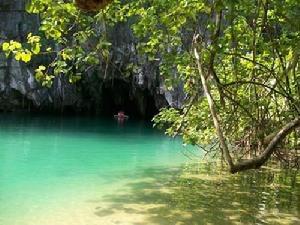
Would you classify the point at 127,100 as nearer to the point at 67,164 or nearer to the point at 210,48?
the point at 67,164

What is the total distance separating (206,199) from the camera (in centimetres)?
759

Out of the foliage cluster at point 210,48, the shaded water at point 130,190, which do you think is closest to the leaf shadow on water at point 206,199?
the shaded water at point 130,190

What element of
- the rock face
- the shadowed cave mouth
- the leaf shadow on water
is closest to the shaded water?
the leaf shadow on water

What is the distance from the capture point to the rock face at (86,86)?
24.8 metres

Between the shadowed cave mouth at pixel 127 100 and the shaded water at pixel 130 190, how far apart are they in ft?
47.8

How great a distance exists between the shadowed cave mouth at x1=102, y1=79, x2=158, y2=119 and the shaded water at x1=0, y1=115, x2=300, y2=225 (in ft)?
47.8

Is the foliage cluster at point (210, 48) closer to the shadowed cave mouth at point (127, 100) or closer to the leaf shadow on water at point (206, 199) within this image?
the leaf shadow on water at point (206, 199)

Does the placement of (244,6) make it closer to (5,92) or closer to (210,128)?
(210,128)

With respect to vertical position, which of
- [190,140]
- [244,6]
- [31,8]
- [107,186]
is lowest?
[107,186]

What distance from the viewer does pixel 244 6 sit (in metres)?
6.39

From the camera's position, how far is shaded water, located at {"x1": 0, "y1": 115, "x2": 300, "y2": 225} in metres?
6.64

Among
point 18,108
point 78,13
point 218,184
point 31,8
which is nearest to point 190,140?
point 218,184

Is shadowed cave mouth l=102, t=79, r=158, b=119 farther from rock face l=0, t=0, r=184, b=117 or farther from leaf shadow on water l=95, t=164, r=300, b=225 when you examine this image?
leaf shadow on water l=95, t=164, r=300, b=225

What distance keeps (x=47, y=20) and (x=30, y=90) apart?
2326 cm
